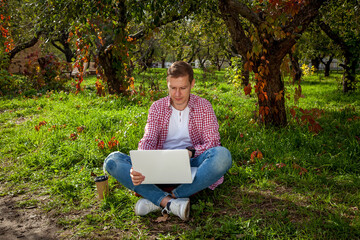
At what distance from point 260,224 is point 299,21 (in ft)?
10.3

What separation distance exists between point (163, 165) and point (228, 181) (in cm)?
110

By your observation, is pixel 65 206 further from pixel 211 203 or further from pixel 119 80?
pixel 119 80

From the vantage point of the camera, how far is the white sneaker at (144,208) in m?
2.78

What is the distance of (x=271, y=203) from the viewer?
2.88 m

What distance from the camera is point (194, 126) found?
125 inches

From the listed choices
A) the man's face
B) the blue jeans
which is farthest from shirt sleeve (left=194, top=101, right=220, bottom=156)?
the man's face

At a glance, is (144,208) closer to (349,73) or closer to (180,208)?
(180,208)

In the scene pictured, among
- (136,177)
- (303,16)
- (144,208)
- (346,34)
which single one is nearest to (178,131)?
(136,177)

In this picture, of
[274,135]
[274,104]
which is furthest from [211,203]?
[274,104]

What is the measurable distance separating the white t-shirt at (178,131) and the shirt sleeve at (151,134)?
0.15 meters

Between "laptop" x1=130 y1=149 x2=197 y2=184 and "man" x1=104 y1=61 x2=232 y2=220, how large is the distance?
0.34 feet

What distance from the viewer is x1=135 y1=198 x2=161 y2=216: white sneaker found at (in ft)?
9.12

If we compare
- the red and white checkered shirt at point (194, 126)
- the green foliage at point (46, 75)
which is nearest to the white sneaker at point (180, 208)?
the red and white checkered shirt at point (194, 126)

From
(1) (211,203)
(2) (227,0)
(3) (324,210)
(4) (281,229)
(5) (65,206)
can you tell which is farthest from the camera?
(2) (227,0)
